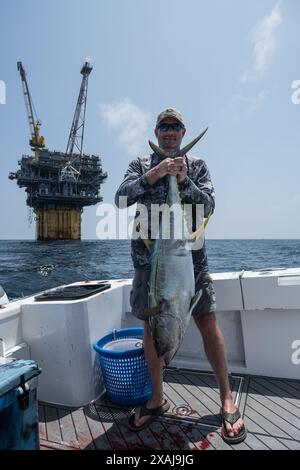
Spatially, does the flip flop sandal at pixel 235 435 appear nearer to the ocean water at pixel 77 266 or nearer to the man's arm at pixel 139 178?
the man's arm at pixel 139 178

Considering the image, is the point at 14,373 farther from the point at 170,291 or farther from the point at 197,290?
the point at 197,290

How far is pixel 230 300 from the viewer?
3.21 meters

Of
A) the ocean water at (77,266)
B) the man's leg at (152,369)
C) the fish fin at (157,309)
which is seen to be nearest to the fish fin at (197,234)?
the fish fin at (157,309)

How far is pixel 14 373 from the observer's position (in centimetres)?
154

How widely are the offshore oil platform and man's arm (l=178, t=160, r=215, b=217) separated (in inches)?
2081

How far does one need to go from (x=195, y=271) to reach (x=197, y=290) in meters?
0.15

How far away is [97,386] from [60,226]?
57.7m

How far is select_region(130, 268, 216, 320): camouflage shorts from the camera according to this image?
93.4 inches

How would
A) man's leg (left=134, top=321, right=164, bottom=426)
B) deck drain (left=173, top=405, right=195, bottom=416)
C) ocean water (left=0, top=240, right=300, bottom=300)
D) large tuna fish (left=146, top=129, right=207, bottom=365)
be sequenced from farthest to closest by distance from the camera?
ocean water (left=0, top=240, right=300, bottom=300), deck drain (left=173, top=405, right=195, bottom=416), man's leg (left=134, top=321, right=164, bottom=426), large tuna fish (left=146, top=129, right=207, bottom=365)

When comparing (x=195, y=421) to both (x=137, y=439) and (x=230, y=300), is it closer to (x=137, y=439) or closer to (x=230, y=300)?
(x=137, y=439)

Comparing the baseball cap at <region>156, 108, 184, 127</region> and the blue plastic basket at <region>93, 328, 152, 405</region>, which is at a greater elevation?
the baseball cap at <region>156, 108, 184, 127</region>

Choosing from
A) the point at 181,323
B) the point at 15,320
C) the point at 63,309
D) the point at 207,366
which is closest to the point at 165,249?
the point at 181,323

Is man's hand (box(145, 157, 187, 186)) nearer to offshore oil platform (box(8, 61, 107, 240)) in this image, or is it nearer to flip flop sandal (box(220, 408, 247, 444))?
flip flop sandal (box(220, 408, 247, 444))

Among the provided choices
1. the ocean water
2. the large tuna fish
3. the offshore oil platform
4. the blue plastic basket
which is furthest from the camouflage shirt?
the offshore oil platform
